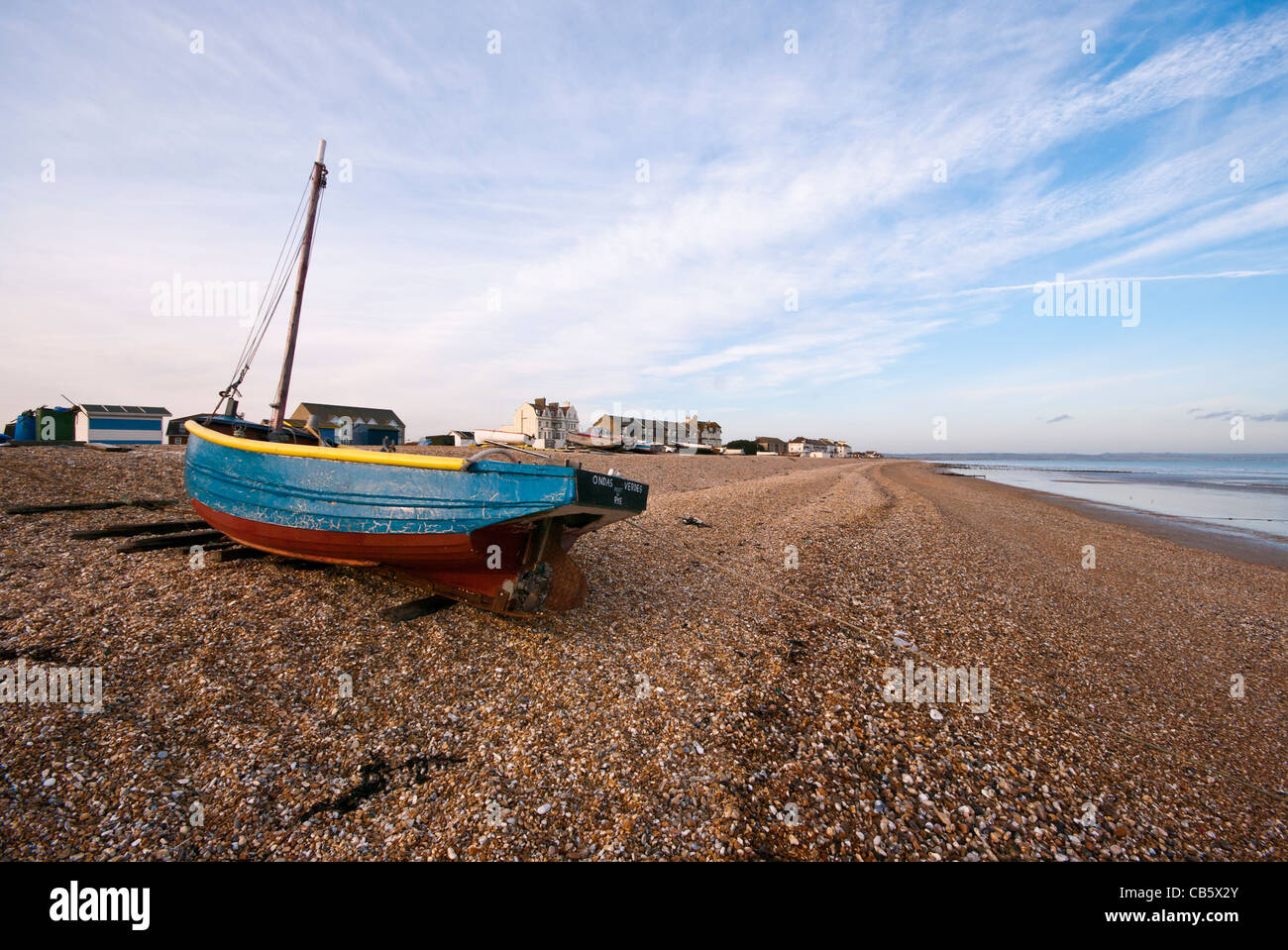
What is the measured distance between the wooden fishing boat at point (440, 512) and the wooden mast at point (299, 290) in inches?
176

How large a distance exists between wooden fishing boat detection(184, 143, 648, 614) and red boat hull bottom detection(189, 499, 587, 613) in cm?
2

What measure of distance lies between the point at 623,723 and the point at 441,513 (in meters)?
3.56

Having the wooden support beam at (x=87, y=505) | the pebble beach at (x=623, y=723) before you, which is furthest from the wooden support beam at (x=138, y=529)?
the wooden support beam at (x=87, y=505)

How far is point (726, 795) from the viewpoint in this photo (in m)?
4.17

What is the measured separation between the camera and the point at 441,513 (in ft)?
22.1

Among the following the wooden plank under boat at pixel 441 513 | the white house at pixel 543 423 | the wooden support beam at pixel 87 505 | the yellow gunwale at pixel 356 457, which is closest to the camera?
the wooden plank under boat at pixel 441 513

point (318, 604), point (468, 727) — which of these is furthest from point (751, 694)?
point (318, 604)

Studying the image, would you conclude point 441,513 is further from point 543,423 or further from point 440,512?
point 543,423

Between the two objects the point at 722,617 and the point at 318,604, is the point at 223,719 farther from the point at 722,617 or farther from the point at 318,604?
the point at 722,617

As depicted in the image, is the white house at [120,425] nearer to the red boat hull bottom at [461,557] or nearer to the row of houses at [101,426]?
the row of houses at [101,426]

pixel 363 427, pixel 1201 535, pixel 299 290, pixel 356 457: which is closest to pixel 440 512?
pixel 356 457

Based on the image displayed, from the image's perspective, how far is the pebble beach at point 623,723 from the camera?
386 cm
